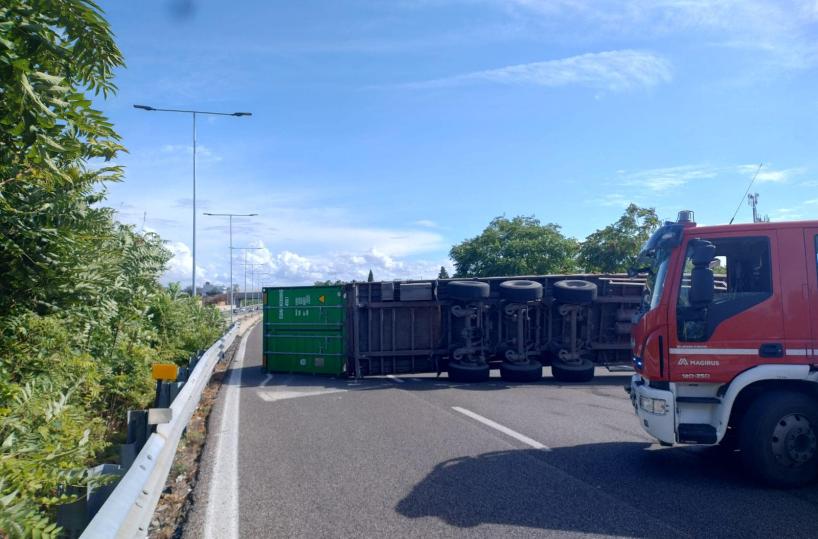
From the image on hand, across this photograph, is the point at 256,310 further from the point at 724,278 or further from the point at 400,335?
the point at 724,278

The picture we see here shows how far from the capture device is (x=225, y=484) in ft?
20.5

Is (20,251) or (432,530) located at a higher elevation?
(20,251)

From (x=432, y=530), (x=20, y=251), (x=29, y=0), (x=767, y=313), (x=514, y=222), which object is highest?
(x=514, y=222)

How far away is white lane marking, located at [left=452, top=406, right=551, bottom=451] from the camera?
25.2ft

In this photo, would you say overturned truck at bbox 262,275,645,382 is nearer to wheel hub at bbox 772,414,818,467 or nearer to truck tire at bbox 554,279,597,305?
truck tire at bbox 554,279,597,305

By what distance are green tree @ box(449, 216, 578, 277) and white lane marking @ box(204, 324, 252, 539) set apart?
127 ft

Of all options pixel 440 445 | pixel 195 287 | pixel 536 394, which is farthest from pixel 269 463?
pixel 195 287

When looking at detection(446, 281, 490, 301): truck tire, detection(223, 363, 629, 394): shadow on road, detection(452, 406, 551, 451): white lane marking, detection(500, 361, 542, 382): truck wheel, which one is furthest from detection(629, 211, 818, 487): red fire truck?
detection(446, 281, 490, 301): truck tire

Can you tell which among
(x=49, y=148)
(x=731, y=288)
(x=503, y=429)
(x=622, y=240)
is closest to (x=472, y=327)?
(x=503, y=429)

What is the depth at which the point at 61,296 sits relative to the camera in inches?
210

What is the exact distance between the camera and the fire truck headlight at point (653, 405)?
6.15 meters

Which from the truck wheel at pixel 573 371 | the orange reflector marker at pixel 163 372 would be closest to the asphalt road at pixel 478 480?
the orange reflector marker at pixel 163 372

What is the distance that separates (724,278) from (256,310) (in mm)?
93061

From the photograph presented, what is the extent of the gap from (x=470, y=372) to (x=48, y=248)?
1049cm
